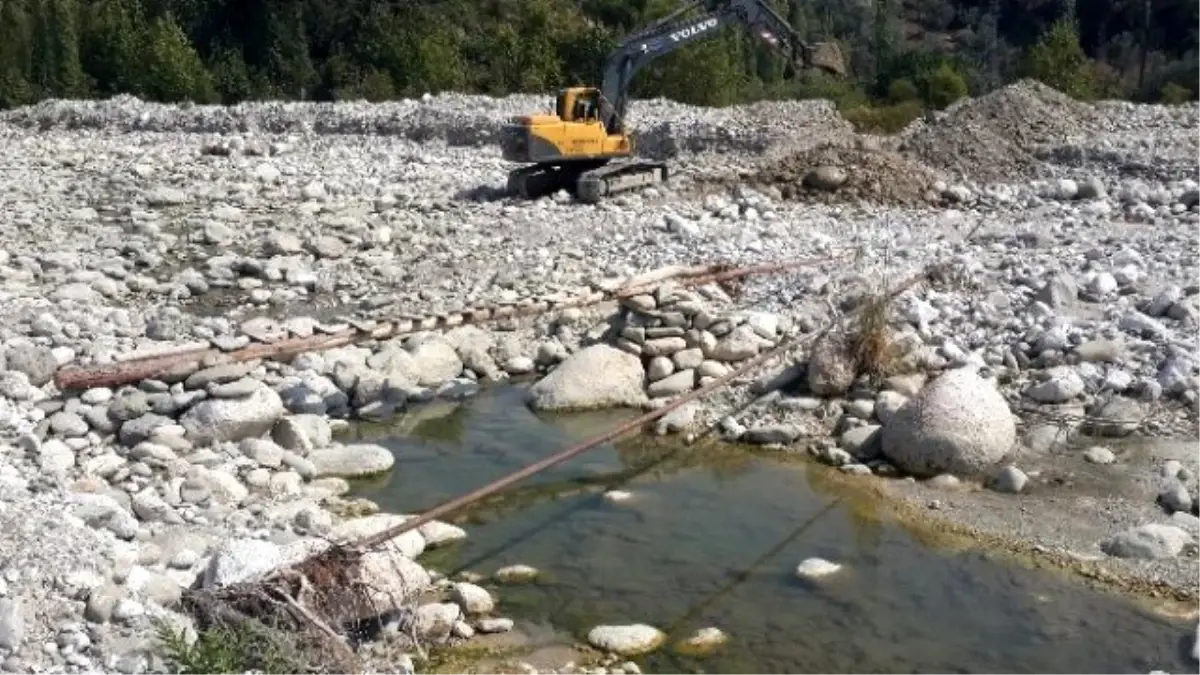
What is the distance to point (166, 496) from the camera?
26.5ft

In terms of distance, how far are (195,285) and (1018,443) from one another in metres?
8.25

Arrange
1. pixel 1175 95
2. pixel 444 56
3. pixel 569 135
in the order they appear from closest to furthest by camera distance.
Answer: pixel 569 135 → pixel 1175 95 → pixel 444 56

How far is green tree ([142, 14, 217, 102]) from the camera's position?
36469 mm

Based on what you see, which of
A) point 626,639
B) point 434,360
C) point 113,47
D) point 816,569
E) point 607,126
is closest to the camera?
point 626,639

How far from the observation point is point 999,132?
1842 centimetres

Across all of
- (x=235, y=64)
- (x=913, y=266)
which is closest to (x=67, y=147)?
(x=913, y=266)

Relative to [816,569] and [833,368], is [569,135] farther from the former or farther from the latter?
[816,569]

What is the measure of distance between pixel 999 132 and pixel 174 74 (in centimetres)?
2580

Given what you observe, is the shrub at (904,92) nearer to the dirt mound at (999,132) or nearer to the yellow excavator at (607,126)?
the dirt mound at (999,132)

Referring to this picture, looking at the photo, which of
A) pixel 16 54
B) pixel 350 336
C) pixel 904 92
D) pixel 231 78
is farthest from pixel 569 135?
pixel 16 54

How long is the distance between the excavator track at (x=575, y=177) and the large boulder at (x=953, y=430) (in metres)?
7.93

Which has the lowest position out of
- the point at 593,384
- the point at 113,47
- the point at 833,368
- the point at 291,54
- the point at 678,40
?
the point at 593,384

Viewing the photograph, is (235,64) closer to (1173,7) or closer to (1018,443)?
(1018,443)

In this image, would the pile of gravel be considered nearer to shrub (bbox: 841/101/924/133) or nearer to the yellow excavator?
shrub (bbox: 841/101/924/133)
